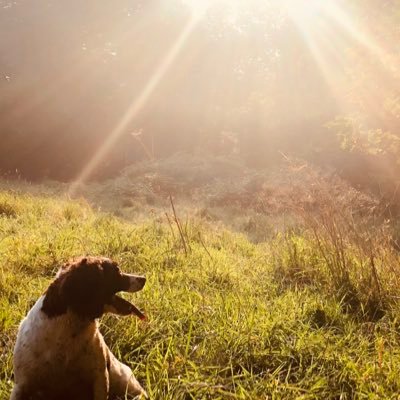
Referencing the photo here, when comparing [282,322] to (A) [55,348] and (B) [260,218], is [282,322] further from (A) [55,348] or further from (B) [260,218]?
(B) [260,218]

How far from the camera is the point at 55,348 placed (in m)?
2.24

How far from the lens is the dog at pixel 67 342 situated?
7.30 feet

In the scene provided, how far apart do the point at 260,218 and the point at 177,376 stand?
8.95m

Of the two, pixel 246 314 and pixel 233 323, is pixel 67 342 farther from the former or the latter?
pixel 246 314

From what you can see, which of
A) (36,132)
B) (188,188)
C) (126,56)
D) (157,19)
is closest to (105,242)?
(188,188)

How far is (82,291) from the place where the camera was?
7.39ft

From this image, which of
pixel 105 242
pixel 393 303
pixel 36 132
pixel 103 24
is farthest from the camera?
pixel 103 24

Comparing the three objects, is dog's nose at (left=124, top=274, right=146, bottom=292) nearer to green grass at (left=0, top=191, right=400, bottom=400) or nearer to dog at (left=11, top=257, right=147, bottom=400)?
dog at (left=11, top=257, right=147, bottom=400)

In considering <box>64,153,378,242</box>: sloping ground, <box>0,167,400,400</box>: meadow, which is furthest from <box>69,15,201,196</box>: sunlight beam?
<box>0,167,400,400</box>: meadow

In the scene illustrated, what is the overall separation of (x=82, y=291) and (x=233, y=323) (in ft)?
5.39

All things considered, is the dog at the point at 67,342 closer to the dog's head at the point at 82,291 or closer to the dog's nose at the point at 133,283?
the dog's head at the point at 82,291

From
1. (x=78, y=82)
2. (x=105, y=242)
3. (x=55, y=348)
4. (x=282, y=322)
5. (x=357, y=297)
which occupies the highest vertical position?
(x=55, y=348)

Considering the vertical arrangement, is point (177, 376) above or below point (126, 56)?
above

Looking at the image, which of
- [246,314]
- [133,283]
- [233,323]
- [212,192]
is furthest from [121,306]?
[212,192]
